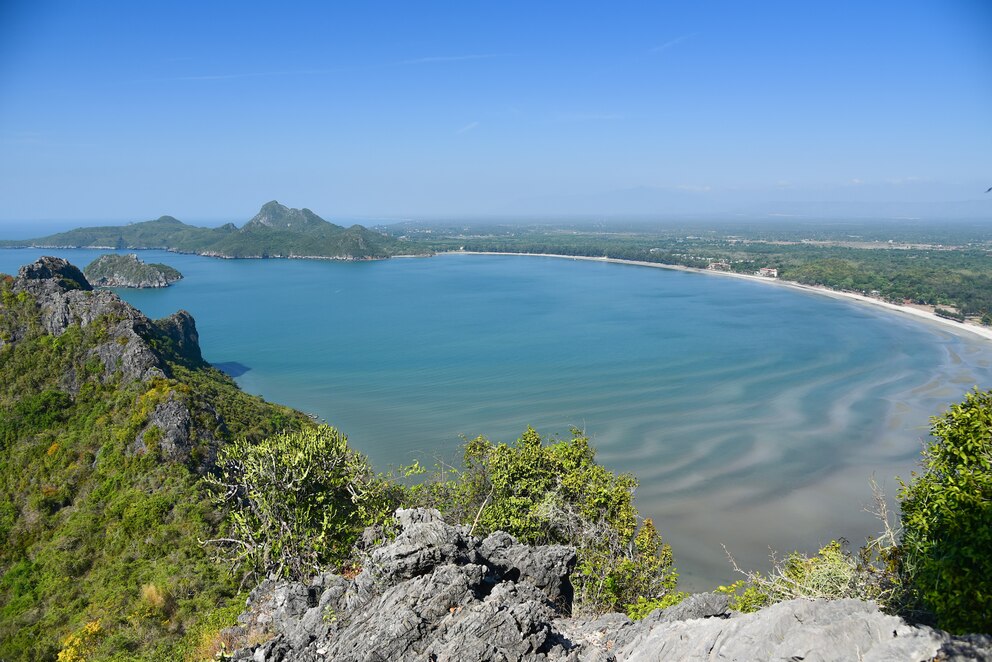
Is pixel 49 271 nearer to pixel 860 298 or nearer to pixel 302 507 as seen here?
pixel 302 507

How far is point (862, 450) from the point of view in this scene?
101ft

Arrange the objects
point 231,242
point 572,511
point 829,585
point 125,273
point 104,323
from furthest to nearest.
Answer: point 231,242 < point 125,273 < point 104,323 < point 572,511 < point 829,585

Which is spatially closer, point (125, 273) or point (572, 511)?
point (572, 511)

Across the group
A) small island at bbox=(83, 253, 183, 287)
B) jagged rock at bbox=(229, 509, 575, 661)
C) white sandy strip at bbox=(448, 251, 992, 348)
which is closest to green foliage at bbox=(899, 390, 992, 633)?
jagged rock at bbox=(229, 509, 575, 661)

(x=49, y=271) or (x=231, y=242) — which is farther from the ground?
(x=231, y=242)

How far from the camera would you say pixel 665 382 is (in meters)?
42.5

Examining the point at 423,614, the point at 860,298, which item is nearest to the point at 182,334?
the point at 423,614

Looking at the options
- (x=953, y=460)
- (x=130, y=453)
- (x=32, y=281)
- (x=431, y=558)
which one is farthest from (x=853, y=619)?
(x=32, y=281)

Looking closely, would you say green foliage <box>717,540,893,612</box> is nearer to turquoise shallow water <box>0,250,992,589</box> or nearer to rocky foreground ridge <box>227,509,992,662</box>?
rocky foreground ridge <box>227,509,992,662</box>

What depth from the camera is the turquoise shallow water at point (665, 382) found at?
25.8 metres

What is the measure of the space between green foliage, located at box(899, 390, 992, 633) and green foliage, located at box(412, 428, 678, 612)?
5141 mm

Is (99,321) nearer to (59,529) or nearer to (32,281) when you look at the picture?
(32,281)

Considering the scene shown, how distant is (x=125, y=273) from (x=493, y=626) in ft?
368

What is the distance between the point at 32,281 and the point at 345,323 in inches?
1588
